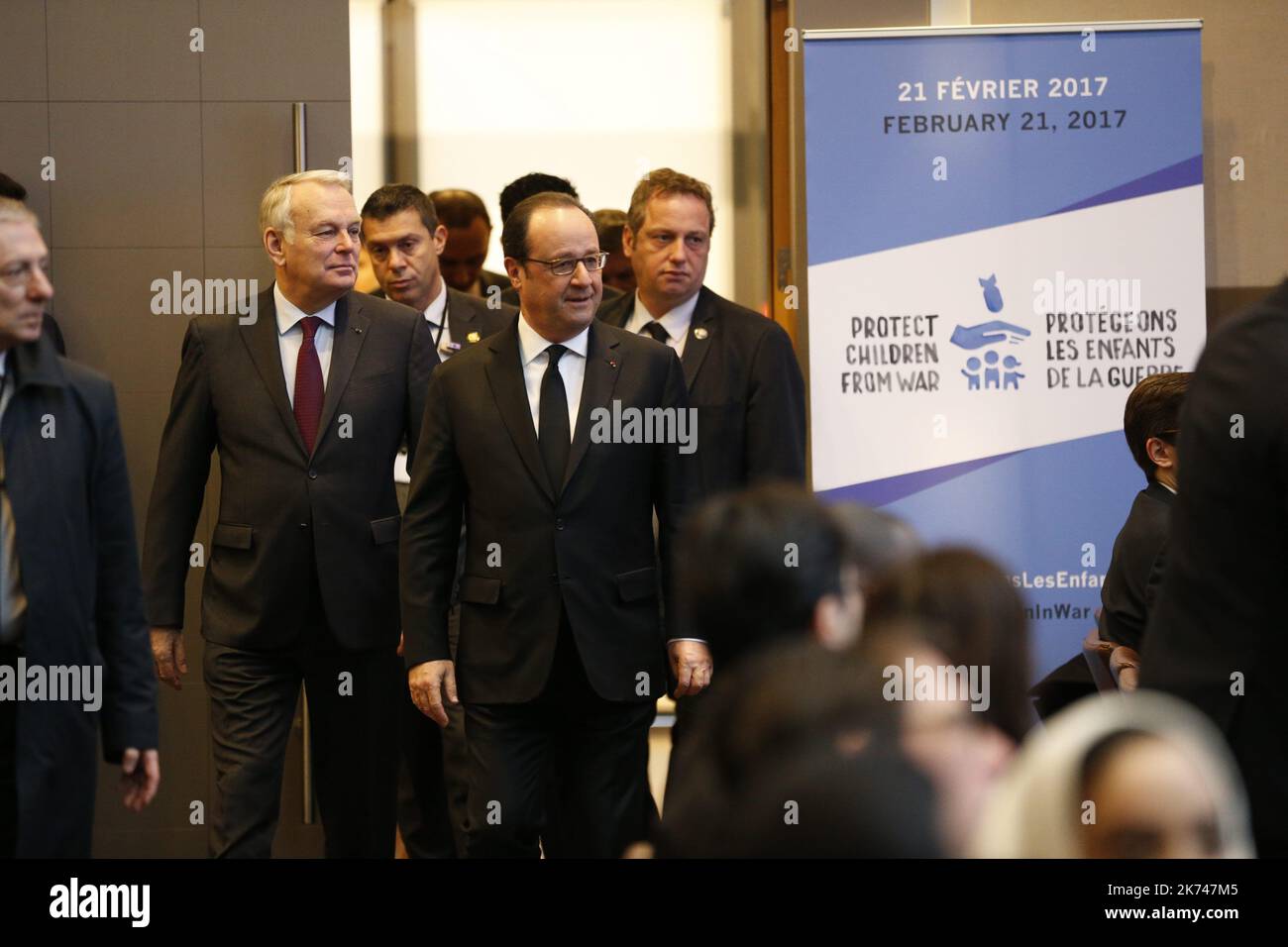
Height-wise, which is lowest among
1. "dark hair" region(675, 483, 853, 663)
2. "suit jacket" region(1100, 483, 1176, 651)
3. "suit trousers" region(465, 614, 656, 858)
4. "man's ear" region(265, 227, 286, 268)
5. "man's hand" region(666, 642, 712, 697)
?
"suit trousers" region(465, 614, 656, 858)

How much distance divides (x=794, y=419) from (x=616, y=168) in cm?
318

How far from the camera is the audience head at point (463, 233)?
5996mm

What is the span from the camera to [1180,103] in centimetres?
529

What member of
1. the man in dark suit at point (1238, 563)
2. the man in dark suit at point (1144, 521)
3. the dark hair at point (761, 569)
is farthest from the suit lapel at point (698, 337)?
the dark hair at point (761, 569)

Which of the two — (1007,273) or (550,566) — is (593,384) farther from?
(1007,273)

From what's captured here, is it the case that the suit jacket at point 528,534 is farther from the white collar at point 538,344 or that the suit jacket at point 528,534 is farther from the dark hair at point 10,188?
the dark hair at point 10,188

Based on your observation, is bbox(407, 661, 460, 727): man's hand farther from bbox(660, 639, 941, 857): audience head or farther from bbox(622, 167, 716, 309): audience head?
bbox(660, 639, 941, 857): audience head

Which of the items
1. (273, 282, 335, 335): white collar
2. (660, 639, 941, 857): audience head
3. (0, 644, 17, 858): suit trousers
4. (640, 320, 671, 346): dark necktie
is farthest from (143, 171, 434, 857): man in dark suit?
(660, 639, 941, 857): audience head

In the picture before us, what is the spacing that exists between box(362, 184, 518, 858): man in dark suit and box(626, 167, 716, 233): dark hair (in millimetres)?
462

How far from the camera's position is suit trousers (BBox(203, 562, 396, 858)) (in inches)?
164

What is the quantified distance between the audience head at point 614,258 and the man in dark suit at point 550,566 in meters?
1.72

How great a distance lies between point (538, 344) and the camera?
4.06m

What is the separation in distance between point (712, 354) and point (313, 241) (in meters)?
1.14

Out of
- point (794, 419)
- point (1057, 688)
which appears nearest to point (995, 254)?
point (794, 419)
